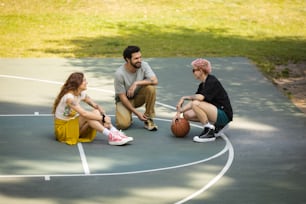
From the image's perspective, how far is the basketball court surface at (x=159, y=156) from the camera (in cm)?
1195

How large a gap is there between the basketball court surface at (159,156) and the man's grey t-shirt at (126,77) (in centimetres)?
71

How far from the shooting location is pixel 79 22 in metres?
25.2

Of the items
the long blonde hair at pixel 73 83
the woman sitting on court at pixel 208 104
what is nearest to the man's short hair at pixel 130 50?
the woman sitting on court at pixel 208 104

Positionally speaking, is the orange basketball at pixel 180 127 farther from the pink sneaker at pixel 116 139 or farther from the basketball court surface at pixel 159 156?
the pink sneaker at pixel 116 139

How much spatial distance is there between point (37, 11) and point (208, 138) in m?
13.4

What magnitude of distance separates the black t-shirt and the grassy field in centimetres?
546

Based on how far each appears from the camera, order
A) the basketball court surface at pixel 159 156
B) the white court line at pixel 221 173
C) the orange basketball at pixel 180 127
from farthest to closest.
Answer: the orange basketball at pixel 180 127 → the basketball court surface at pixel 159 156 → the white court line at pixel 221 173

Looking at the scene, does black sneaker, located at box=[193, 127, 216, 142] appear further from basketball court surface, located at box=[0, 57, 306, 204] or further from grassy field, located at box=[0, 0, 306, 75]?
grassy field, located at box=[0, 0, 306, 75]

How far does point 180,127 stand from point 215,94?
77 cm

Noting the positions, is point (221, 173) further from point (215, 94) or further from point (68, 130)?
point (68, 130)

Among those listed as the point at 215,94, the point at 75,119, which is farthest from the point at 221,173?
the point at 75,119

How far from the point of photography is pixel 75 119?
1405 cm

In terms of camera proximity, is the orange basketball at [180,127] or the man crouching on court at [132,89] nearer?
the orange basketball at [180,127]

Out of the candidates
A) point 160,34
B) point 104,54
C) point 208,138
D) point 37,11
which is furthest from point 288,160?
point 37,11
